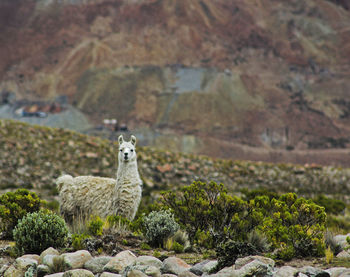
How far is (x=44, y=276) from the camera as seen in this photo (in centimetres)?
698

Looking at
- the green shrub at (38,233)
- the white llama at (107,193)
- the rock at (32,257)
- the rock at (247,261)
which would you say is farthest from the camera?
the white llama at (107,193)

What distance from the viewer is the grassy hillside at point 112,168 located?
28391mm

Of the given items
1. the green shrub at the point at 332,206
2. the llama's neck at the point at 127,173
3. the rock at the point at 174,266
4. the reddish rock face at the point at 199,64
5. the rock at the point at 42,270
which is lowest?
the green shrub at the point at 332,206

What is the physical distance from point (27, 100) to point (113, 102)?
21321 mm

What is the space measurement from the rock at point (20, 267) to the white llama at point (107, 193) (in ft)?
10.7

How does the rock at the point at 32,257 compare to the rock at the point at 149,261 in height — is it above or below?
below

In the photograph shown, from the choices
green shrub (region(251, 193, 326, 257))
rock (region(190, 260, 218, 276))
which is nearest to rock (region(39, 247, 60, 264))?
rock (region(190, 260, 218, 276))

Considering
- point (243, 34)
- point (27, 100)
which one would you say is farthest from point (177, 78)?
point (27, 100)

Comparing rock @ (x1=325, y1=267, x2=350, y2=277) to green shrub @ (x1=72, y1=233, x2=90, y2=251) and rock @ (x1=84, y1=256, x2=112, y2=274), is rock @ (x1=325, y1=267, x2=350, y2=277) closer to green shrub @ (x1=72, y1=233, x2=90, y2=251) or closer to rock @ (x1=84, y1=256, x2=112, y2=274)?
rock @ (x1=84, y1=256, x2=112, y2=274)

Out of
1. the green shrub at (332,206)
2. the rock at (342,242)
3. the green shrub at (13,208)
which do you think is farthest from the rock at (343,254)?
the green shrub at (332,206)

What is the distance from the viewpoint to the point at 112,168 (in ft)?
101

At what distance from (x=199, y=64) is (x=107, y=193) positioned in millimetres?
103324

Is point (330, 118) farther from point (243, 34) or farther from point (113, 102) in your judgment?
point (113, 102)

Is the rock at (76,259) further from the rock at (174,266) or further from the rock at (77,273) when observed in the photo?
the rock at (174,266)
